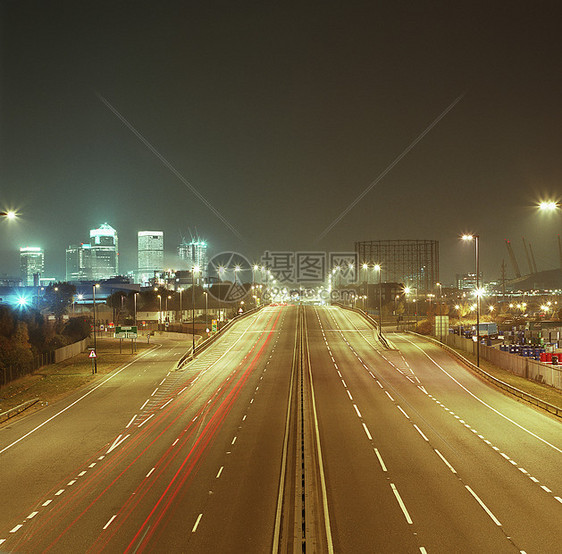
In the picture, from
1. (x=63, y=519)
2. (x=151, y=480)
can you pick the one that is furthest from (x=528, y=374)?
(x=63, y=519)

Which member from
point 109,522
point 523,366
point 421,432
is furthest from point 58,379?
Answer: point 523,366

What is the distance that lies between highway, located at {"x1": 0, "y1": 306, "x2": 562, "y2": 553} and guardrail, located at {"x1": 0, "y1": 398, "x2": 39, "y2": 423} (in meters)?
1.21

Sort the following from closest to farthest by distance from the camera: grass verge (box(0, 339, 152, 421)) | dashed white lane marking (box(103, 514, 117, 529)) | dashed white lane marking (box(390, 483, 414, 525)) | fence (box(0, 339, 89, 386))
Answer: dashed white lane marking (box(103, 514, 117, 529))
dashed white lane marking (box(390, 483, 414, 525))
grass verge (box(0, 339, 152, 421))
fence (box(0, 339, 89, 386))

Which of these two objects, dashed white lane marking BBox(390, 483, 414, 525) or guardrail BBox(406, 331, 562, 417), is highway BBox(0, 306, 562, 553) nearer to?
dashed white lane marking BBox(390, 483, 414, 525)

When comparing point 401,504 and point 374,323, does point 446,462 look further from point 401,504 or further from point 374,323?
point 374,323

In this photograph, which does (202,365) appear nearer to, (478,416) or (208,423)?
(208,423)

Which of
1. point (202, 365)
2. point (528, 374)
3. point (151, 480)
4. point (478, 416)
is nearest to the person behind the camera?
point (151, 480)

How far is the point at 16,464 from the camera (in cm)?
2053

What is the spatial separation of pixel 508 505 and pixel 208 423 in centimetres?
1510

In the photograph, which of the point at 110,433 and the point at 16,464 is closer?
the point at 16,464

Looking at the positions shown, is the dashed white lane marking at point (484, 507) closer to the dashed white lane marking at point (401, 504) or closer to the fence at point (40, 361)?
the dashed white lane marking at point (401, 504)

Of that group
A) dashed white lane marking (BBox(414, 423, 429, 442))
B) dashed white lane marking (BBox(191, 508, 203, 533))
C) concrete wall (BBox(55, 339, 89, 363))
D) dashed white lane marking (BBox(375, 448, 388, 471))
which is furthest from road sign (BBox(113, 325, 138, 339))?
dashed white lane marking (BBox(191, 508, 203, 533))

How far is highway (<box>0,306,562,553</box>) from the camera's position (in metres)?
13.6

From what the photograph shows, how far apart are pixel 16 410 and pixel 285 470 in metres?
19.2
